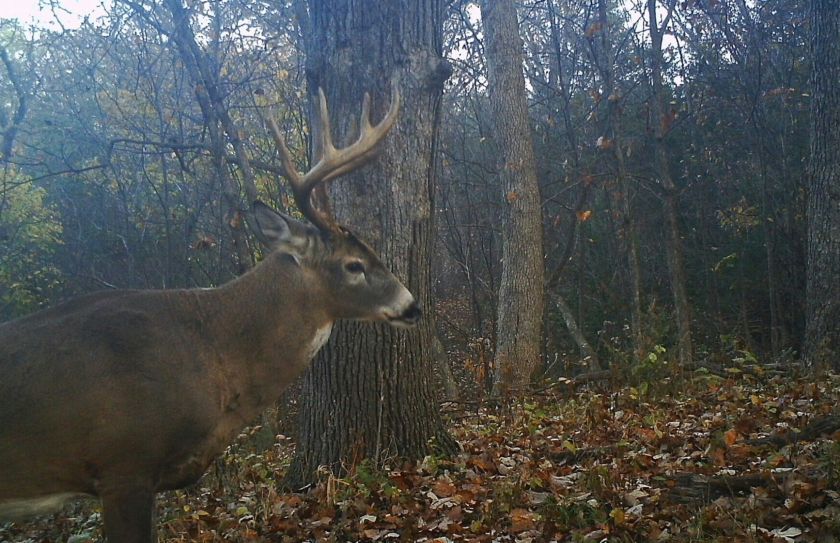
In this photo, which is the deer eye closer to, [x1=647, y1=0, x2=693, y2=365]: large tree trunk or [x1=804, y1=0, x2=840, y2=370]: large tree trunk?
[x1=804, y1=0, x2=840, y2=370]: large tree trunk

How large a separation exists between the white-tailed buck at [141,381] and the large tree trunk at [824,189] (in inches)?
288

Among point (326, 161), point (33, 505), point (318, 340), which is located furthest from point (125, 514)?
point (326, 161)

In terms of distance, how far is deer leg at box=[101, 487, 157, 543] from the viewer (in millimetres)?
4566

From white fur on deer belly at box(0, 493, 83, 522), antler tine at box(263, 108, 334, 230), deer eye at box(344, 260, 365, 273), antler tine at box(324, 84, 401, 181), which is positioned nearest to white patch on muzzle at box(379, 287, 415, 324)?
deer eye at box(344, 260, 365, 273)

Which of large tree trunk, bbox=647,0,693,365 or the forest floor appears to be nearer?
the forest floor

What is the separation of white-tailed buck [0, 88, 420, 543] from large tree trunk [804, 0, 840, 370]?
7320mm

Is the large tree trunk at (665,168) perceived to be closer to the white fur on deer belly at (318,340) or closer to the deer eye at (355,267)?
the deer eye at (355,267)

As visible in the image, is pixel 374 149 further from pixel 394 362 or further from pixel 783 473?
pixel 783 473

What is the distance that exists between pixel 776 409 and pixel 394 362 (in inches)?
139

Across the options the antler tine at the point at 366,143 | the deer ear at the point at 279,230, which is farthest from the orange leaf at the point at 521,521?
the antler tine at the point at 366,143

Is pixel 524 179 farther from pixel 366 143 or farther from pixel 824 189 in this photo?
pixel 366 143

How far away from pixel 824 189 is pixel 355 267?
23.8ft

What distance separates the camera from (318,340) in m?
5.70

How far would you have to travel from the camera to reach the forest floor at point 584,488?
4.61 metres
